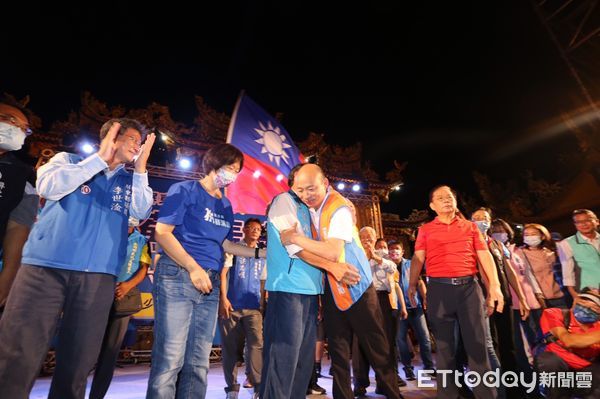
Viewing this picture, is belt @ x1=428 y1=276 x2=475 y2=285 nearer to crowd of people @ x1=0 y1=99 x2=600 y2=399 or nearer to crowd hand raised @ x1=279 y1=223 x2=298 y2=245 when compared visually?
crowd of people @ x1=0 y1=99 x2=600 y2=399

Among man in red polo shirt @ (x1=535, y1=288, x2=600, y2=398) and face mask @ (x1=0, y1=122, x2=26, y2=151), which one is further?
man in red polo shirt @ (x1=535, y1=288, x2=600, y2=398)

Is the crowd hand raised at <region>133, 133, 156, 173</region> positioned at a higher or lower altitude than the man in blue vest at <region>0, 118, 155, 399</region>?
higher

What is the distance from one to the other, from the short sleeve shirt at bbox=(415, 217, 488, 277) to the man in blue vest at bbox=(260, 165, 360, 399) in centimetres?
174

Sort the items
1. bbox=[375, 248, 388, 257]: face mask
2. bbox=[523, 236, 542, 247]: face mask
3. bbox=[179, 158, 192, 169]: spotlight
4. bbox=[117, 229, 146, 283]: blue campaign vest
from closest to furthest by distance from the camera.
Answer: bbox=[117, 229, 146, 283]: blue campaign vest, bbox=[523, 236, 542, 247]: face mask, bbox=[375, 248, 388, 257]: face mask, bbox=[179, 158, 192, 169]: spotlight

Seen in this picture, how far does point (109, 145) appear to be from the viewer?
1982 mm

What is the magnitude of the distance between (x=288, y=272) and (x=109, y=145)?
1324mm

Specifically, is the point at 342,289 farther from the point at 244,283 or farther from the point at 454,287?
the point at 244,283

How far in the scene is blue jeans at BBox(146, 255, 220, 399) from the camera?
1.95m

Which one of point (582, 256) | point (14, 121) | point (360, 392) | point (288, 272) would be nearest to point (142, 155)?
point (14, 121)

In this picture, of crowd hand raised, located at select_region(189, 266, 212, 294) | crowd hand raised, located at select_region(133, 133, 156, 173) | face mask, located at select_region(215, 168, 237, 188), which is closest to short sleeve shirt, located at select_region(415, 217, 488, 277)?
face mask, located at select_region(215, 168, 237, 188)

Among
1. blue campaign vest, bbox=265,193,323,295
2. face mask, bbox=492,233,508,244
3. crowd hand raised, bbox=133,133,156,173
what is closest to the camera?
blue campaign vest, bbox=265,193,323,295

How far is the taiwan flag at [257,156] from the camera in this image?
26.6ft

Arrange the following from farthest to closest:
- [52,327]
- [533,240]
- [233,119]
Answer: [233,119]
[533,240]
[52,327]

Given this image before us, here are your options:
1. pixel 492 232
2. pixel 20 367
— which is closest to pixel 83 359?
pixel 20 367
